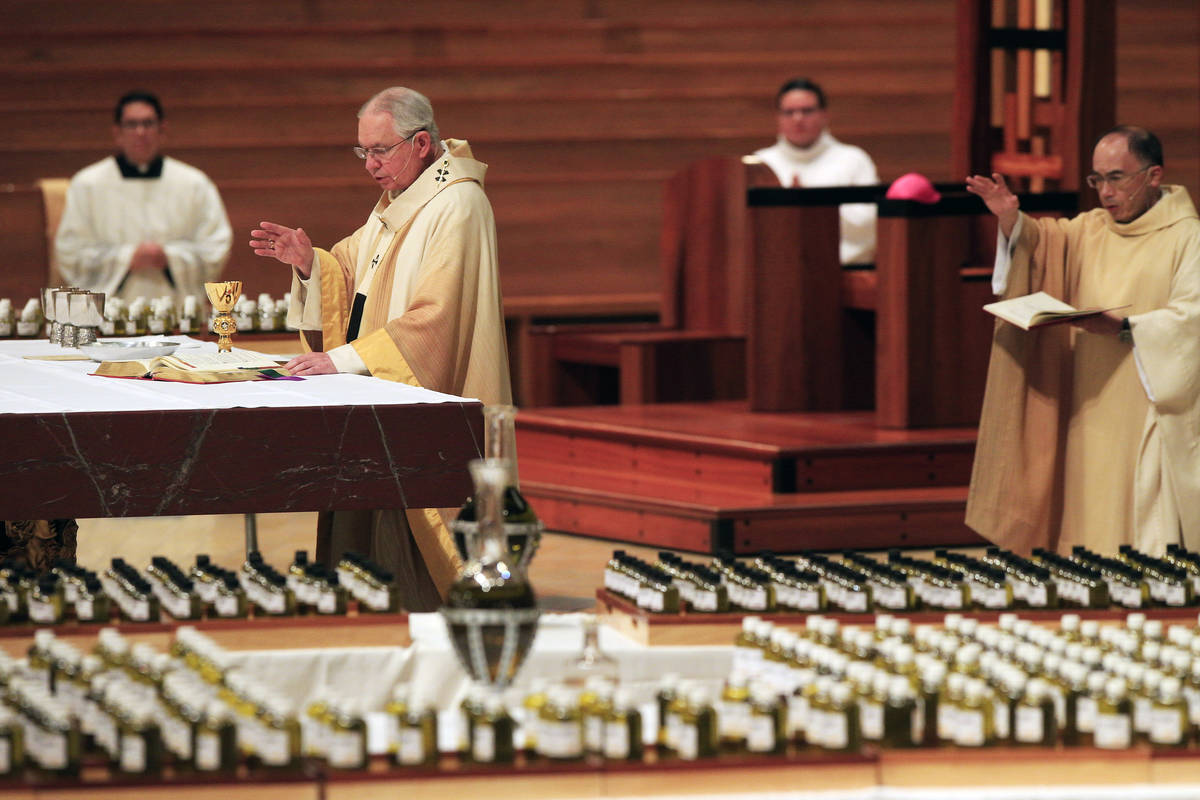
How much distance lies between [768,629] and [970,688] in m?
0.48

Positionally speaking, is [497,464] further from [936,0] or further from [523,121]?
[936,0]

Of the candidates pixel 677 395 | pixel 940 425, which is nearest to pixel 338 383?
pixel 940 425

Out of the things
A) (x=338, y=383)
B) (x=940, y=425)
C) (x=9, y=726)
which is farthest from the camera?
(x=940, y=425)

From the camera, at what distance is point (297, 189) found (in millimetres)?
10234

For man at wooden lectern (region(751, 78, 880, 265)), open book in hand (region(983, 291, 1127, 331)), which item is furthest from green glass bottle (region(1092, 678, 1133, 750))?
man at wooden lectern (region(751, 78, 880, 265))

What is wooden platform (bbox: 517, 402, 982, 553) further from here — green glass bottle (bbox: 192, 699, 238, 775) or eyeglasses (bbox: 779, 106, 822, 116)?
green glass bottle (bbox: 192, 699, 238, 775)

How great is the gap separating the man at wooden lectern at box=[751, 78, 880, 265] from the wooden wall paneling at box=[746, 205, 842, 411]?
1.24 m

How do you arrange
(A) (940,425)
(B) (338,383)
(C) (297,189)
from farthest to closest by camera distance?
(C) (297,189) → (A) (940,425) → (B) (338,383)

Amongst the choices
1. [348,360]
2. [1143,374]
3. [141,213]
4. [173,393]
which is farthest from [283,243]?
[141,213]

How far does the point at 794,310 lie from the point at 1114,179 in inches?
78.0

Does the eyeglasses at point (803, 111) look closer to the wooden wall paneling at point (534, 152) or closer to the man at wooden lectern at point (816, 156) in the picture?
the man at wooden lectern at point (816, 156)

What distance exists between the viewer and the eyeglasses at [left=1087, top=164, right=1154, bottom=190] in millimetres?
5832

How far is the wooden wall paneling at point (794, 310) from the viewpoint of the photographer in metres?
7.64

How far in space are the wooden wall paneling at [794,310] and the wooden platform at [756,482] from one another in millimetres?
110
